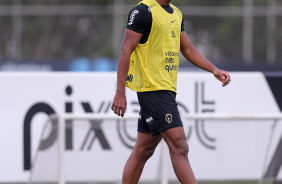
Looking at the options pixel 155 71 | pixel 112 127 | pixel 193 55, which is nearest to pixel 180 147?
pixel 155 71

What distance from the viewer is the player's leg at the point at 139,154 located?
6.09 metres

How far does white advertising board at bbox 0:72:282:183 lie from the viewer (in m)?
7.40

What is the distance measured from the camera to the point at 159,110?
5.89 meters

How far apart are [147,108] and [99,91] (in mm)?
2370

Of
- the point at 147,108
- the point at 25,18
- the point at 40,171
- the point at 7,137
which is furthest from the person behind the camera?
the point at 25,18

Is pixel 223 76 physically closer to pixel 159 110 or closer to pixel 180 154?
pixel 159 110

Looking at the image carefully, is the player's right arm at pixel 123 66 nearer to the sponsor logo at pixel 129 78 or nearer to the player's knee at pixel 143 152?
the sponsor logo at pixel 129 78

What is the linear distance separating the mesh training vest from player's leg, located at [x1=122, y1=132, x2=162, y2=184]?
416mm

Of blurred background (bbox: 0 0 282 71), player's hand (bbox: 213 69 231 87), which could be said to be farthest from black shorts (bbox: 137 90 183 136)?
blurred background (bbox: 0 0 282 71)

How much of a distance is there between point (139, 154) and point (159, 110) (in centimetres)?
45

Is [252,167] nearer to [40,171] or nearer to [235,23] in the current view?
[40,171]

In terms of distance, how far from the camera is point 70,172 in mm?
7230

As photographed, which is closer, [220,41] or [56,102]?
[56,102]

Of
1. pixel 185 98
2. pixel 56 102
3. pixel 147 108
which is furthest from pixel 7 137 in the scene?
pixel 147 108
